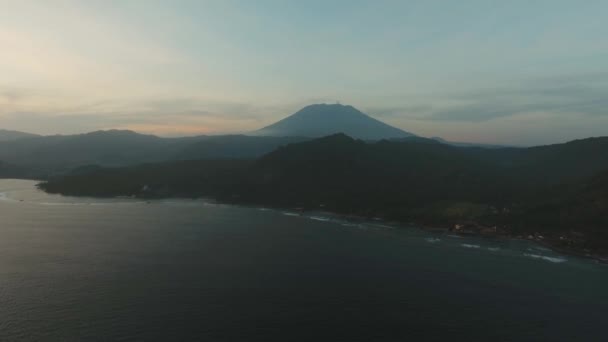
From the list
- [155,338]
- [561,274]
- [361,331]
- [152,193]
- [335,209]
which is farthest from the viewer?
[152,193]

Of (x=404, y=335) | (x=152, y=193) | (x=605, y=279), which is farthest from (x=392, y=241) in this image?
(x=152, y=193)

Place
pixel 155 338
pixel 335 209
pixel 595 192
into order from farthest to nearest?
pixel 335 209 < pixel 595 192 < pixel 155 338

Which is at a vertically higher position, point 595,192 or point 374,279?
point 595,192

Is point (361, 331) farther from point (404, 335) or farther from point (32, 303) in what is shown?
point (32, 303)

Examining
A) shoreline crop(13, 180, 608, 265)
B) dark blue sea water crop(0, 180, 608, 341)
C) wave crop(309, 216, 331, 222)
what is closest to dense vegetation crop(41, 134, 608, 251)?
shoreline crop(13, 180, 608, 265)

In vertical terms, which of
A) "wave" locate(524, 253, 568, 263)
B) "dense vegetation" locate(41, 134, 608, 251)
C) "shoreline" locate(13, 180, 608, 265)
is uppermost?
"dense vegetation" locate(41, 134, 608, 251)

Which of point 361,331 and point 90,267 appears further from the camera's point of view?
point 90,267

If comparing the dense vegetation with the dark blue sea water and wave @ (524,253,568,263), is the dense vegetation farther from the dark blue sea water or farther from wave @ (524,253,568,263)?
the dark blue sea water

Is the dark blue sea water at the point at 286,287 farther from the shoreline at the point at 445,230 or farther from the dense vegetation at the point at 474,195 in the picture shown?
the dense vegetation at the point at 474,195

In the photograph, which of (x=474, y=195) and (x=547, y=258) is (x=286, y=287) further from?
(x=474, y=195)
